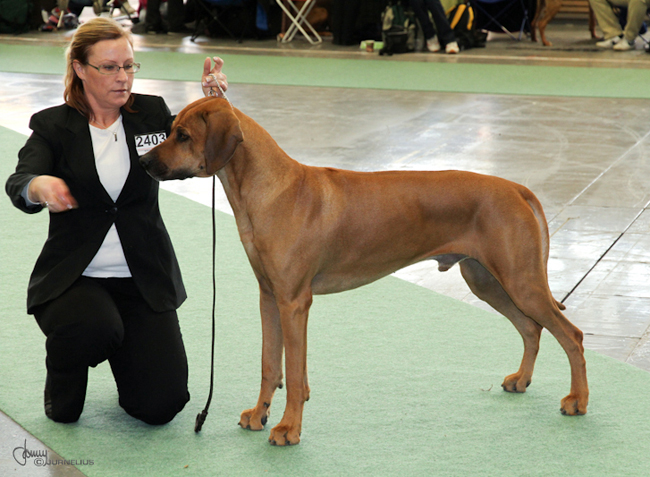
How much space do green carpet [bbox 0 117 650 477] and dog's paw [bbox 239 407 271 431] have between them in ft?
0.12

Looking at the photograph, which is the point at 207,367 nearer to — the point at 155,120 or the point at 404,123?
the point at 155,120

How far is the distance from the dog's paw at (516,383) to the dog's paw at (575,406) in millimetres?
212

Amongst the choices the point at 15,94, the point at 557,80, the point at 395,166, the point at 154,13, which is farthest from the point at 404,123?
the point at 154,13

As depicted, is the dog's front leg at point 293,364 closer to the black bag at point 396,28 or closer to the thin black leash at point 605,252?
the thin black leash at point 605,252

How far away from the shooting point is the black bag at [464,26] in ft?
41.5

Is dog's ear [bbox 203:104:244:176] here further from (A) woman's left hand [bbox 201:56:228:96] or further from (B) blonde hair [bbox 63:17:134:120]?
(B) blonde hair [bbox 63:17:134:120]

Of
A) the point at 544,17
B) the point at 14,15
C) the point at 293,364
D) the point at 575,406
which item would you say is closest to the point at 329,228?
the point at 293,364

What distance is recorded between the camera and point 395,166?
22.0 feet

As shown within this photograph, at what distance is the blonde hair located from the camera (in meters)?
3.05

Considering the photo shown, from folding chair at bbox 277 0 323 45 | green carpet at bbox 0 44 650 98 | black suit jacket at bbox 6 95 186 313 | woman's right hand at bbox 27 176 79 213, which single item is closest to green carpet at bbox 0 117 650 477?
black suit jacket at bbox 6 95 186 313

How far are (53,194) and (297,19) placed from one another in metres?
11.5

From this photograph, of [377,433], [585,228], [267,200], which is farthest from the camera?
[585,228]

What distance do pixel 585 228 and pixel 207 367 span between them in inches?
112

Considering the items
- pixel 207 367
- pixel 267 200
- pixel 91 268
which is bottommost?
pixel 207 367
